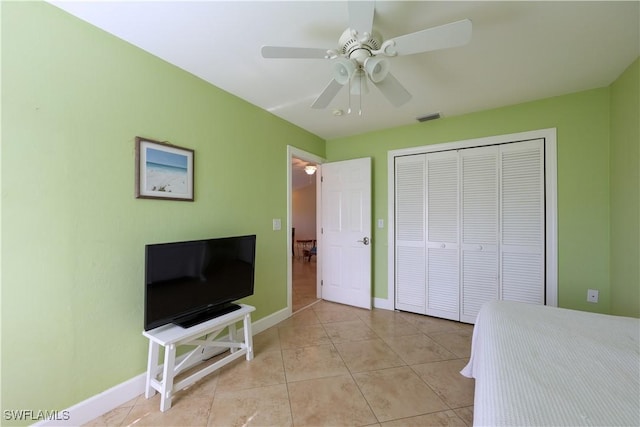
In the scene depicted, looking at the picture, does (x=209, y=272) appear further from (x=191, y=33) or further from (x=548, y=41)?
(x=548, y=41)

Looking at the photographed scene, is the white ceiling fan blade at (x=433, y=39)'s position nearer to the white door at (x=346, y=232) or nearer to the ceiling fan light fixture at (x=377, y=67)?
the ceiling fan light fixture at (x=377, y=67)

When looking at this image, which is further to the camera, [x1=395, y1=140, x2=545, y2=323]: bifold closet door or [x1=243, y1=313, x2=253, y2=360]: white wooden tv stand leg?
[x1=395, y1=140, x2=545, y2=323]: bifold closet door

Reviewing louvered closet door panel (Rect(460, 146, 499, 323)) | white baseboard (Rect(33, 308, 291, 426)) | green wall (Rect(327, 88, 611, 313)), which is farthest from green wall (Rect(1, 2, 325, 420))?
green wall (Rect(327, 88, 611, 313))

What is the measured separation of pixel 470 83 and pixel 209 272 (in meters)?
2.73

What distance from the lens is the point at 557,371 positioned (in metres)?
1.00

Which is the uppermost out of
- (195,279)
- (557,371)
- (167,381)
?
(195,279)

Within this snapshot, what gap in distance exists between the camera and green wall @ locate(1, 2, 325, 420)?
4.31 feet

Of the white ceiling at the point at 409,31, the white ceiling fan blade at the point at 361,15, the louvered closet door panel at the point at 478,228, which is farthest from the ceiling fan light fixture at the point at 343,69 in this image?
the louvered closet door panel at the point at 478,228

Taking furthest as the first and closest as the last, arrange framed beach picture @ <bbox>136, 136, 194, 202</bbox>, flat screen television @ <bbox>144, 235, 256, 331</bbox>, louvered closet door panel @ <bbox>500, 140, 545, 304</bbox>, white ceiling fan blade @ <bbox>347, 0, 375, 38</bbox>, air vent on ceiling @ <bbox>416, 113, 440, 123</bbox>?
air vent on ceiling @ <bbox>416, 113, 440, 123</bbox> → louvered closet door panel @ <bbox>500, 140, 545, 304</bbox> → framed beach picture @ <bbox>136, 136, 194, 202</bbox> → flat screen television @ <bbox>144, 235, 256, 331</bbox> → white ceiling fan blade @ <bbox>347, 0, 375, 38</bbox>

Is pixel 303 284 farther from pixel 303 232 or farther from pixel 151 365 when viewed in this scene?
pixel 303 232

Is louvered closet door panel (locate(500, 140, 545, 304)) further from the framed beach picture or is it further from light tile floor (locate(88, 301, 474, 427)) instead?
the framed beach picture

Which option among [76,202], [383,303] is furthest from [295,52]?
[383,303]

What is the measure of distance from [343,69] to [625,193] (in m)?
2.52

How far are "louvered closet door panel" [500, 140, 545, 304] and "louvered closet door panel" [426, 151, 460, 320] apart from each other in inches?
18.1
